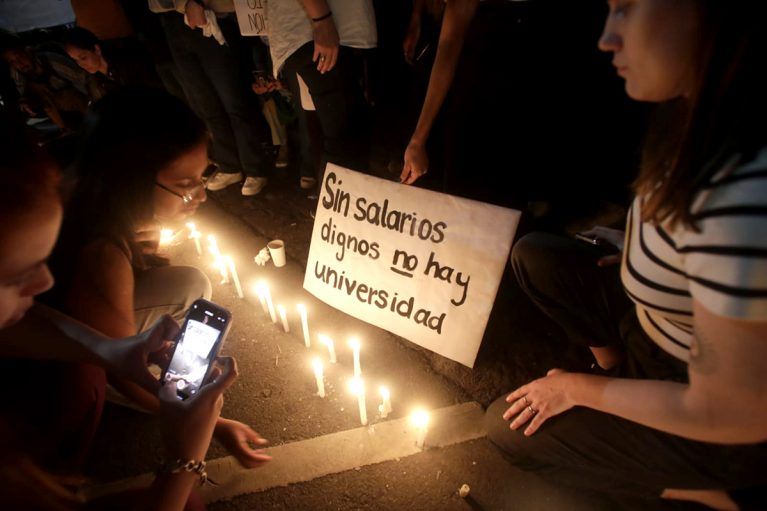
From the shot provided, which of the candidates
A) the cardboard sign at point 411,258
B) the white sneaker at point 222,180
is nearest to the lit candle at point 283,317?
the cardboard sign at point 411,258

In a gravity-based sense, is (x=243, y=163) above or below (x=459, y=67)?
below

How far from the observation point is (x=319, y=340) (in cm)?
280

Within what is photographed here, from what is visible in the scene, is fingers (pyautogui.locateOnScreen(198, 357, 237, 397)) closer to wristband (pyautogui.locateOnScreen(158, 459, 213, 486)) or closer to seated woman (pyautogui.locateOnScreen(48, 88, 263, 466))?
wristband (pyautogui.locateOnScreen(158, 459, 213, 486))

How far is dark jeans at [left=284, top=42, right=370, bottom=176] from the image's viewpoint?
2992mm

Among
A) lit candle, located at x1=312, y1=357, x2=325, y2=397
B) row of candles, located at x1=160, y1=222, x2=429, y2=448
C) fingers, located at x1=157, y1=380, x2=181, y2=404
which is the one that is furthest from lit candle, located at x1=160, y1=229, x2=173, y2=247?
fingers, located at x1=157, y1=380, x2=181, y2=404

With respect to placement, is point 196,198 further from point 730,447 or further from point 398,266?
point 730,447

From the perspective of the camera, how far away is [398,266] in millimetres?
2496

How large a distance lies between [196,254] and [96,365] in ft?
7.12

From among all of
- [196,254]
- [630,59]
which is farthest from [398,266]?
[196,254]

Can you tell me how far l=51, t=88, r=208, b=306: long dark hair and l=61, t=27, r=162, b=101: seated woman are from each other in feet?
11.1

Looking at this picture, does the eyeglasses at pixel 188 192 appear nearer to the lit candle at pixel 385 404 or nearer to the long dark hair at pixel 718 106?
the lit candle at pixel 385 404

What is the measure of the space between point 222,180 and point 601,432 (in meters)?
4.77

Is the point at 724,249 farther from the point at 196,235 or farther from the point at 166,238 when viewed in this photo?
the point at 166,238

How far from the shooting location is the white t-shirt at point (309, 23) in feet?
9.09
